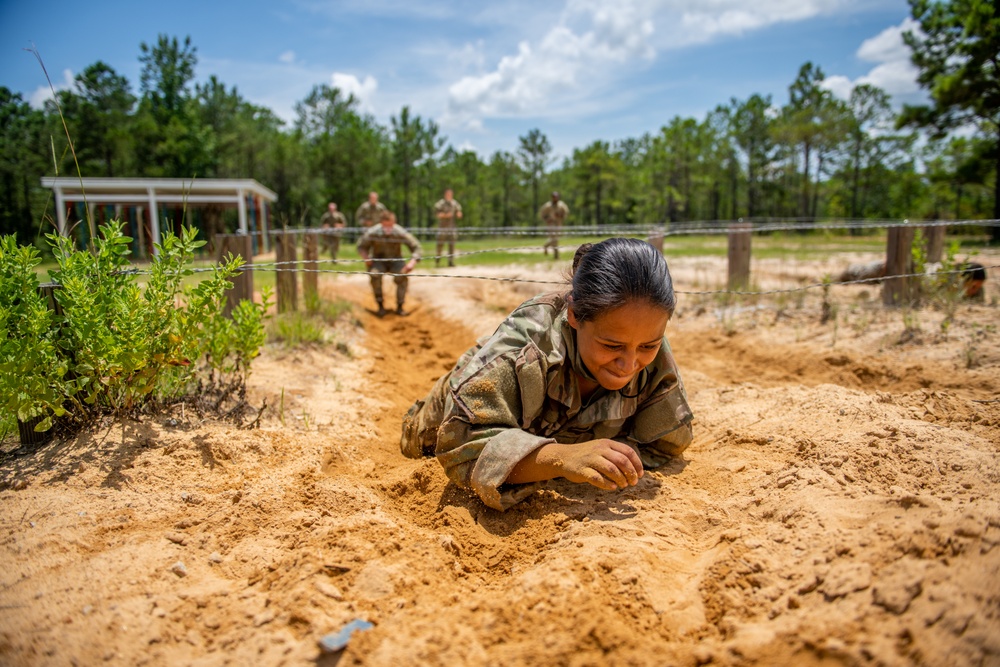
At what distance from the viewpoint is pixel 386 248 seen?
Answer: 9859 millimetres

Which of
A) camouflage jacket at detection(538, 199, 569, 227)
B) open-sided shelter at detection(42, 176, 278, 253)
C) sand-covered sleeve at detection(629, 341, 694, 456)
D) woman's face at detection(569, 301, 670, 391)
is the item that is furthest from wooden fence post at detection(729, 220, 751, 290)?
open-sided shelter at detection(42, 176, 278, 253)

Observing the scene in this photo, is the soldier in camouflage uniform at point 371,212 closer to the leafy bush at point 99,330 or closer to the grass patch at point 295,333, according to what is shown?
the grass patch at point 295,333

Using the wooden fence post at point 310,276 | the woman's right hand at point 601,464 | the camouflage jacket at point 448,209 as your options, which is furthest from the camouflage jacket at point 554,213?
the woman's right hand at point 601,464

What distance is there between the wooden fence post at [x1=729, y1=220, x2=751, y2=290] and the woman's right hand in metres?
6.05

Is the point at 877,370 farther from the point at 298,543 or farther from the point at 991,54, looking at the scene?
the point at 991,54

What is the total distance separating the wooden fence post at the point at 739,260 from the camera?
24.8 ft

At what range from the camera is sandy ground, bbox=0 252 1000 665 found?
4.87ft

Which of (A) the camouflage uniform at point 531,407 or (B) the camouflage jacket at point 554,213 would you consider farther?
(B) the camouflage jacket at point 554,213

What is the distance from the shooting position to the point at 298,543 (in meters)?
2.07

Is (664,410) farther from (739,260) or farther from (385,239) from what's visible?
(385,239)

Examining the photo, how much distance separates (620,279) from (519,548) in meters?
1.01

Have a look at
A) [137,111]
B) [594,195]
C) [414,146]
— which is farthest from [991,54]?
[137,111]

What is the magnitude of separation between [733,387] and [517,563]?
2.54 meters

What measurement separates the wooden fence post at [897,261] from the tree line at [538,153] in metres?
16.5
